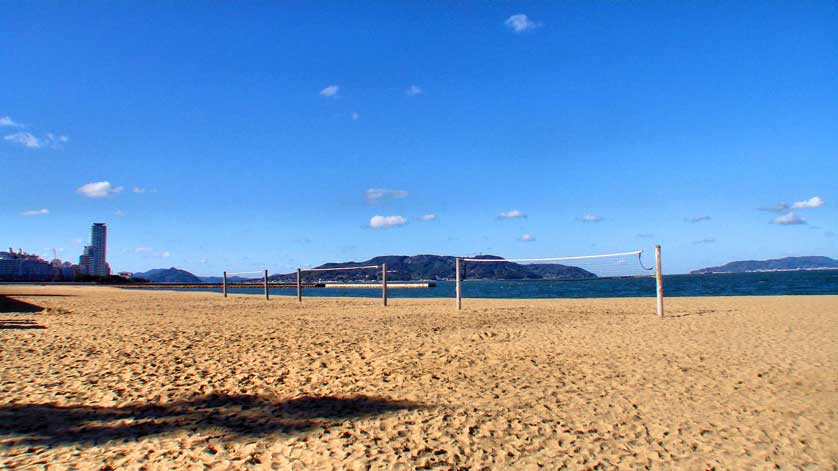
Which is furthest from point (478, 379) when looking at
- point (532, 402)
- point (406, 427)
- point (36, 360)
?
point (36, 360)

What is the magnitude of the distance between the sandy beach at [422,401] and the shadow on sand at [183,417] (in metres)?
0.02

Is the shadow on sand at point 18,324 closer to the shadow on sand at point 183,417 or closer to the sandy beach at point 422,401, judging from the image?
the sandy beach at point 422,401

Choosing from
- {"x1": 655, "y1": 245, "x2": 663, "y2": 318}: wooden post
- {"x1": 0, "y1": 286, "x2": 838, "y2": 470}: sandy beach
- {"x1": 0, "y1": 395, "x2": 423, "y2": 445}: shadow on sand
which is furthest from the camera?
{"x1": 655, "y1": 245, "x2": 663, "y2": 318}: wooden post

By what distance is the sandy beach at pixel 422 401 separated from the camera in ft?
10.7

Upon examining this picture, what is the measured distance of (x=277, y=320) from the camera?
36.4 feet

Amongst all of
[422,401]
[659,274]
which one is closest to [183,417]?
[422,401]

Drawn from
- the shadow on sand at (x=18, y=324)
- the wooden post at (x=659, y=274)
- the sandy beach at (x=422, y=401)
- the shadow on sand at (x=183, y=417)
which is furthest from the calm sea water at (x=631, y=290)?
the shadow on sand at (x=183, y=417)

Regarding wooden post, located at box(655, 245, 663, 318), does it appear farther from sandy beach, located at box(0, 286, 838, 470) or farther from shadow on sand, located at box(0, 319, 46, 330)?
shadow on sand, located at box(0, 319, 46, 330)

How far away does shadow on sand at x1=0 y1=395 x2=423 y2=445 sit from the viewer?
362 centimetres

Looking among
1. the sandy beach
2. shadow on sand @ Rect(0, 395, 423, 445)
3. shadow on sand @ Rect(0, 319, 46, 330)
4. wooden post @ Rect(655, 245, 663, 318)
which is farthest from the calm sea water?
shadow on sand @ Rect(0, 395, 423, 445)

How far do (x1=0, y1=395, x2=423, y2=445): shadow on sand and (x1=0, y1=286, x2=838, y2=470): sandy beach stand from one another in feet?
0.07

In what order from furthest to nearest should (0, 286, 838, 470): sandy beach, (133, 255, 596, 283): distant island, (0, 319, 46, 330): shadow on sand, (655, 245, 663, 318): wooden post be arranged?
(133, 255, 596, 283): distant island, (655, 245, 663, 318): wooden post, (0, 319, 46, 330): shadow on sand, (0, 286, 838, 470): sandy beach

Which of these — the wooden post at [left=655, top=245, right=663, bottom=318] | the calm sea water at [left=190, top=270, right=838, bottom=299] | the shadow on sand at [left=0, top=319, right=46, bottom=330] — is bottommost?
the calm sea water at [left=190, top=270, right=838, bottom=299]

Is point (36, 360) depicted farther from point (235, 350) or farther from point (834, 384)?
point (834, 384)
